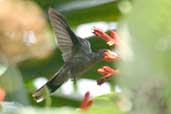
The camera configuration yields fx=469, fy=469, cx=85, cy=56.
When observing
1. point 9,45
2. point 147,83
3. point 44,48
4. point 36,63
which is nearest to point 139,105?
point 147,83

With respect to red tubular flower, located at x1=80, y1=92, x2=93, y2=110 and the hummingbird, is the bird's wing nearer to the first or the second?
the hummingbird

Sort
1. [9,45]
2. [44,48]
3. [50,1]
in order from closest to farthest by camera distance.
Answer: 1. [9,45]
2. [44,48]
3. [50,1]

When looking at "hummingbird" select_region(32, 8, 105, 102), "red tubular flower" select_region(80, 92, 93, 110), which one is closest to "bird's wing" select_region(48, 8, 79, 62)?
"hummingbird" select_region(32, 8, 105, 102)

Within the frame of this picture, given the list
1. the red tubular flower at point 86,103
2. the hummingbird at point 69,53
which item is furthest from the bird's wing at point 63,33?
the red tubular flower at point 86,103

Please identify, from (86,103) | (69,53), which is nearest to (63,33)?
(69,53)

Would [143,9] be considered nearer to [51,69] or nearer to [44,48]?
[44,48]

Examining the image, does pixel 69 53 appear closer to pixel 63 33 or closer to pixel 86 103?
pixel 63 33

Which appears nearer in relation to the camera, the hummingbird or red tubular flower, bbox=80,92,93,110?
red tubular flower, bbox=80,92,93,110
